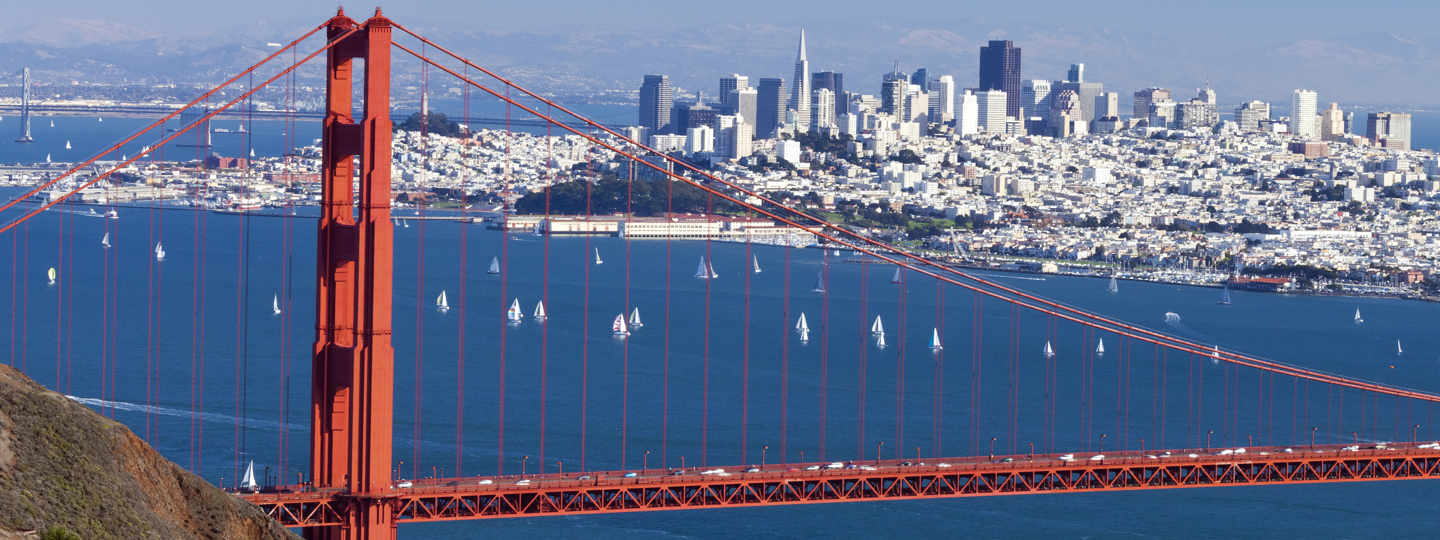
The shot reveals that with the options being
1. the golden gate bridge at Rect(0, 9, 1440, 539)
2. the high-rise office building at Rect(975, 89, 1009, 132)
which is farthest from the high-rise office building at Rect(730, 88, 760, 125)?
the golden gate bridge at Rect(0, 9, 1440, 539)

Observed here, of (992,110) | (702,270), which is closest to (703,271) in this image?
(702,270)

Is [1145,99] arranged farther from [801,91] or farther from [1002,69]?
[801,91]

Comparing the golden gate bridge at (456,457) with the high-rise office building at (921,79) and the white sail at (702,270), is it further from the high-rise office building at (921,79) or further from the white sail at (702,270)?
the high-rise office building at (921,79)

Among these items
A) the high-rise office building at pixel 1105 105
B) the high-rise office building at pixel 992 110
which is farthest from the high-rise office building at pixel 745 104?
the high-rise office building at pixel 1105 105

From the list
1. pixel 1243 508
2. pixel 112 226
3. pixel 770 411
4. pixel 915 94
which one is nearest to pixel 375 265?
pixel 1243 508

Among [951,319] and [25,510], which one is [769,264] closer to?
[951,319]
